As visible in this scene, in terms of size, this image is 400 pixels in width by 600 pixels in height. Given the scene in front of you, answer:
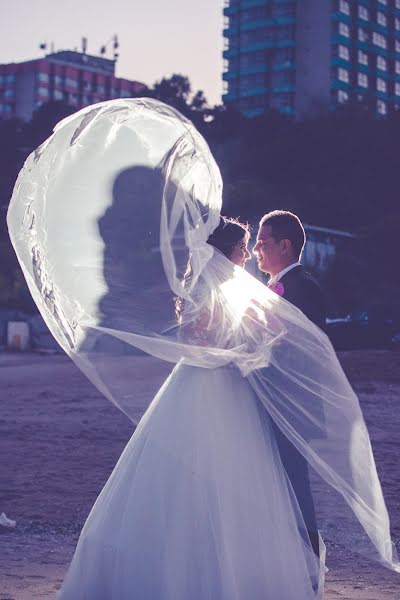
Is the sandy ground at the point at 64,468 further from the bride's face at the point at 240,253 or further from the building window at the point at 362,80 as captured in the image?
the building window at the point at 362,80

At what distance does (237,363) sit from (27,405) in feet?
37.1

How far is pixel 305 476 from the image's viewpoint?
464 cm

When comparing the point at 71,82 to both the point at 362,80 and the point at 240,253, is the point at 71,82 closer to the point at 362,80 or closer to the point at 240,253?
the point at 362,80

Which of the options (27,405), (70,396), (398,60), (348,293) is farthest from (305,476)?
(398,60)

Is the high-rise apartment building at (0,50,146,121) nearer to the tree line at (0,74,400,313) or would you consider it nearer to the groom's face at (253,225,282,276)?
the tree line at (0,74,400,313)

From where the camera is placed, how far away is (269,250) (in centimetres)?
482

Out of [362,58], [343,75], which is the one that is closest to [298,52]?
[343,75]

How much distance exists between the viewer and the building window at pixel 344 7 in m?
101

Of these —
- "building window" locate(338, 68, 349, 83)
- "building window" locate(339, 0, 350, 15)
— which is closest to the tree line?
"building window" locate(338, 68, 349, 83)

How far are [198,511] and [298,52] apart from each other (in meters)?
103

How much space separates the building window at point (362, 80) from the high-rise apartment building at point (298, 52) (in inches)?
4.2

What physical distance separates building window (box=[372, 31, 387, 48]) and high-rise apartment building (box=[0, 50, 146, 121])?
118ft

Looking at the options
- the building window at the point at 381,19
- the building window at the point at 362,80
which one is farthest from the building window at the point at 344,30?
the building window at the point at 381,19

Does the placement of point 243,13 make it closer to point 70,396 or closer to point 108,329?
point 70,396
